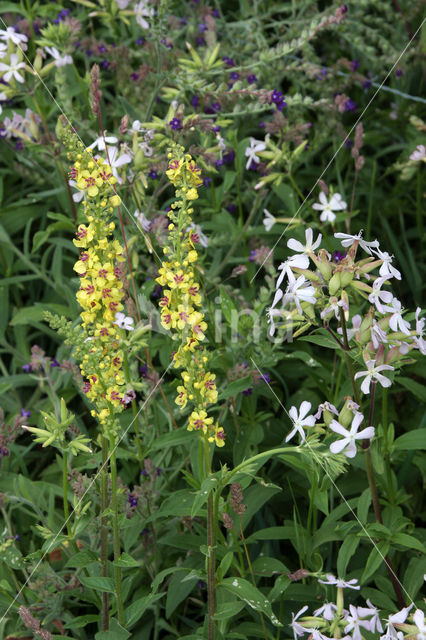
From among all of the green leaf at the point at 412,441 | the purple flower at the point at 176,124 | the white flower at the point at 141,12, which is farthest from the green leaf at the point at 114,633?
the white flower at the point at 141,12

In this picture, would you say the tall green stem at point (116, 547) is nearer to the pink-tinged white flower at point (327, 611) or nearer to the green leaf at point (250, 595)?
the green leaf at point (250, 595)

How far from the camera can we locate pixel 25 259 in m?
2.60

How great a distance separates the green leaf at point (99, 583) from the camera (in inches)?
65.1

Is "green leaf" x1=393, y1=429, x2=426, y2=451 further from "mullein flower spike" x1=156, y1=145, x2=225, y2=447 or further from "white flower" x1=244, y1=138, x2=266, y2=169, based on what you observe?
"white flower" x1=244, y1=138, x2=266, y2=169

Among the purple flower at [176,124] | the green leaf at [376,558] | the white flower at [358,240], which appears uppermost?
the purple flower at [176,124]

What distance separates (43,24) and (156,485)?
204 cm

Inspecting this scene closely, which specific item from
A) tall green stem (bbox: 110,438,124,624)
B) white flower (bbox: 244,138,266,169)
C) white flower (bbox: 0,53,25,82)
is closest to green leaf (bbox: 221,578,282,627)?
tall green stem (bbox: 110,438,124,624)

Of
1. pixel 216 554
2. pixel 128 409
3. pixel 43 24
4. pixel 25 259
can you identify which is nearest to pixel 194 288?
pixel 216 554

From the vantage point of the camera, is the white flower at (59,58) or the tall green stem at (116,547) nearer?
the tall green stem at (116,547)

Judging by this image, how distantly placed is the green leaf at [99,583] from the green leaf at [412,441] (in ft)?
2.48

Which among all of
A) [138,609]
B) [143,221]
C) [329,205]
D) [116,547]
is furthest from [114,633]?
[329,205]

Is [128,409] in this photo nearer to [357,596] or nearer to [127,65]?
[357,596]

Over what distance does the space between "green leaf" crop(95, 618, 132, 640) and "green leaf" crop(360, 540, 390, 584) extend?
1.81 feet

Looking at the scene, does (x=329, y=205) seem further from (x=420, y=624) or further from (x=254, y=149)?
(x=420, y=624)
